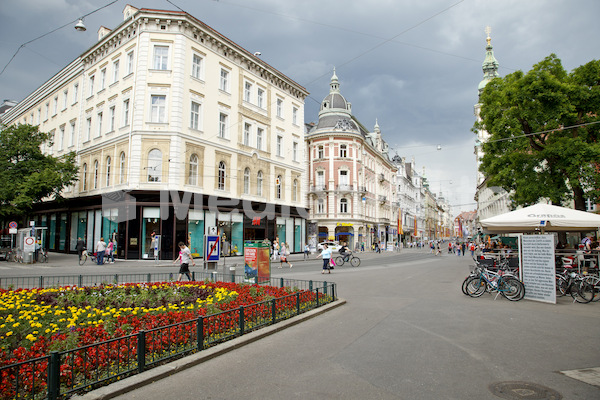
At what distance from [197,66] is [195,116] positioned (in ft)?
13.1

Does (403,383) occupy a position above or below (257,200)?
below

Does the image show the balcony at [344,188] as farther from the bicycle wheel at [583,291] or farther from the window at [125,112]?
the bicycle wheel at [583,291]

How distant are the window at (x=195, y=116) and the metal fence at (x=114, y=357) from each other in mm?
23840

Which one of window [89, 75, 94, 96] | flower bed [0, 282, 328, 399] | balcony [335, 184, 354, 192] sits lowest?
flower bed [0, 282, 328, 399]

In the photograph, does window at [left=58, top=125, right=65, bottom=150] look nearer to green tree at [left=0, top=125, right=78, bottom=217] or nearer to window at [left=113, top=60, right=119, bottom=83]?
green tree at [left=0, top=125, right=78, bottom=217]

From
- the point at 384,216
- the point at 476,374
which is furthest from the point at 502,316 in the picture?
the point at 384,216

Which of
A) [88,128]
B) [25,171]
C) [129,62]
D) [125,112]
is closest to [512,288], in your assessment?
[125,112]

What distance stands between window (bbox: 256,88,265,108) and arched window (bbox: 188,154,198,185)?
9.67 m

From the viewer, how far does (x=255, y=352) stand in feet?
21.9

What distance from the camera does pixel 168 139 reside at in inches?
1091

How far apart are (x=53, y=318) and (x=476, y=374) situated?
7298mm

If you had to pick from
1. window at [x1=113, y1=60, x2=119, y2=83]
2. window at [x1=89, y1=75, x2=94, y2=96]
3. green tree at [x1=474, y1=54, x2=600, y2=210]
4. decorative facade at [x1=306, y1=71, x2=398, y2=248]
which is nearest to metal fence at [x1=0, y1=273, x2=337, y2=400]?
green tree at [x1=474, y1=54, x2=600, y2=210]

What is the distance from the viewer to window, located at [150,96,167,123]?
2795 centimetres

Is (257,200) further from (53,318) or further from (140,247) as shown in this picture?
(53,318)
